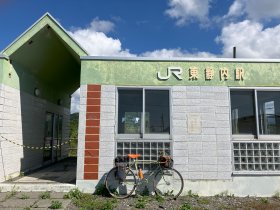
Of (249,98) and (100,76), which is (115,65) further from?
(249,98)

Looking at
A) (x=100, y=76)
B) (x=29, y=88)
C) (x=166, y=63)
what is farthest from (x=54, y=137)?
(x=166, y=63)

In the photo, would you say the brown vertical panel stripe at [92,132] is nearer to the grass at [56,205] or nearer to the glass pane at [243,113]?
the grass at [56,205]

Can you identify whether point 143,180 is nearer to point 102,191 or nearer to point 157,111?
point 102,191

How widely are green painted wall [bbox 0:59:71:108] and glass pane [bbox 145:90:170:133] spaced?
13.1 feet

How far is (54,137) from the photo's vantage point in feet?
43.0

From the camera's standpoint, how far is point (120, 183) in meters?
7.79

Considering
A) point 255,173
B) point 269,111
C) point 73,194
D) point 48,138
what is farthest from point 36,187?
point 269,111

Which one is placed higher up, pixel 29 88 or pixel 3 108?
pixel 29 88

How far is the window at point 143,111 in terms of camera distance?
26.6ft

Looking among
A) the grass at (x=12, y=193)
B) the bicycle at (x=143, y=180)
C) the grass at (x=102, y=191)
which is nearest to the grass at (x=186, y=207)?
the bicycle at (x=143, y=180)

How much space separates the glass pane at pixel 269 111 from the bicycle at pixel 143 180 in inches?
110

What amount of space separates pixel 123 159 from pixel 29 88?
4582 millimetres

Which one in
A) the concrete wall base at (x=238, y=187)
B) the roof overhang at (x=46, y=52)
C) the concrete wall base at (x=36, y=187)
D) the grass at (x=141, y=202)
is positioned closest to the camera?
the grass at (x=141, y=202)

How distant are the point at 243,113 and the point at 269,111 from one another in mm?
764
